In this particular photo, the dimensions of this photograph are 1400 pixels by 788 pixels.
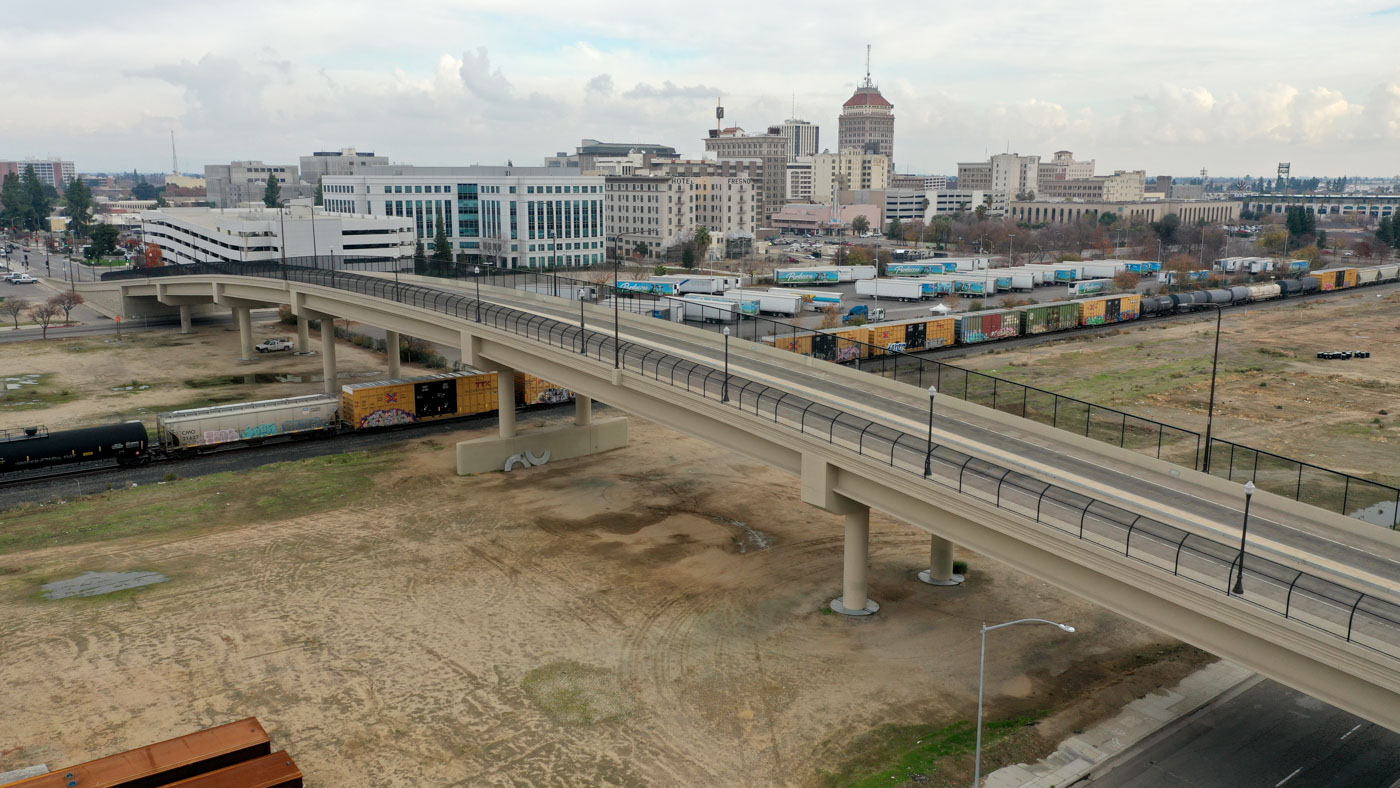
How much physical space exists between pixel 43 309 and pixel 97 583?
79.6 m

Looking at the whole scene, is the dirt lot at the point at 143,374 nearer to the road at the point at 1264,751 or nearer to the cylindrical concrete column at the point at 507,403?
the cylindrical concrete column at the point at 507,403

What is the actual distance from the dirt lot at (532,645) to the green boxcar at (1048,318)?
2372 inches

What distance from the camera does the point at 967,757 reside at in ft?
84.8

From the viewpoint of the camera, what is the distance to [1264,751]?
25.7 metres

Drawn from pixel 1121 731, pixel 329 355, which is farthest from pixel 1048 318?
pixel 1121 731

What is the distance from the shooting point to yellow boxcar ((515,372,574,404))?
66.6m

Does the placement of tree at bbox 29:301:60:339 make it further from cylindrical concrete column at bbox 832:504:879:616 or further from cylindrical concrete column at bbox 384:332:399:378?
cylindrical concrete column at bbox 832:504:879:616

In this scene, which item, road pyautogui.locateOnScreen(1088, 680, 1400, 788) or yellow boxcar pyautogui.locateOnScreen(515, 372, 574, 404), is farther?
yellow boxcar pyautogui.locateOnScreen(515, 372, 574, 404)

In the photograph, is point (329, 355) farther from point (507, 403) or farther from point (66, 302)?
point (66, 302)

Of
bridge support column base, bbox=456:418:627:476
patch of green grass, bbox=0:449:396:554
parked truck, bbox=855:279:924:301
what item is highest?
parked truck, bbox=855:279:924:301

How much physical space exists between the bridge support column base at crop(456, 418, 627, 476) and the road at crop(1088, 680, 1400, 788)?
3612cm

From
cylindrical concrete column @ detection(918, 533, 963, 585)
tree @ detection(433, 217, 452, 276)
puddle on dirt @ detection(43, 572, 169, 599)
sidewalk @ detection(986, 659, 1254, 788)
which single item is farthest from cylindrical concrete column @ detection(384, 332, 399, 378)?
tree @ detection(433, 217, 452, 276)

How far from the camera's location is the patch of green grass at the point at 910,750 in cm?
2505

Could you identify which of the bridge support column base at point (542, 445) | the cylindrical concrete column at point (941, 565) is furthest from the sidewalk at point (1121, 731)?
the bridge support column base at point (542, 445)
